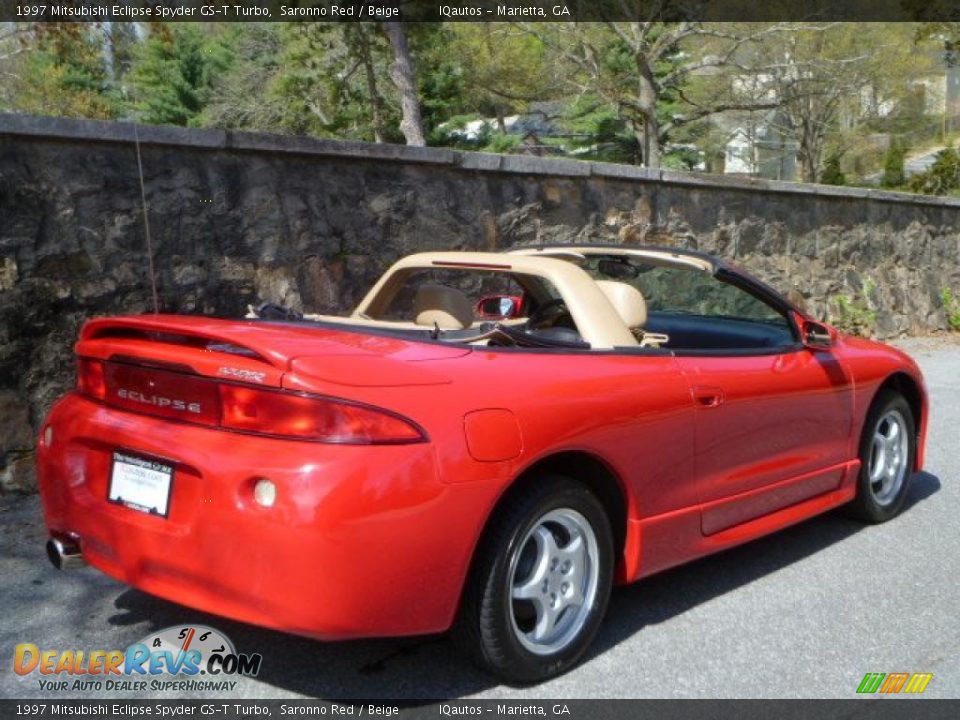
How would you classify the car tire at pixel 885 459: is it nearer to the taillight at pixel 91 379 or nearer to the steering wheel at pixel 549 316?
the steering wheel at pixel 549 316

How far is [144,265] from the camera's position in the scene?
6.09 meters

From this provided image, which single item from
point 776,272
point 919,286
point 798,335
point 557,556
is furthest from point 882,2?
point 557,556

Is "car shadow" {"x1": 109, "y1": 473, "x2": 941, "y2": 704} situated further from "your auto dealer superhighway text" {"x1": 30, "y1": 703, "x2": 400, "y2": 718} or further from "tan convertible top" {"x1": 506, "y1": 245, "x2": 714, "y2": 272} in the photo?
"tan convertible top" {"x1": 506, "y1": 245, "x2": 714, "y2": 272}

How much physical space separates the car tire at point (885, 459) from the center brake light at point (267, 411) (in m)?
3.11

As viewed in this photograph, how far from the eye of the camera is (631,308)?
439cm

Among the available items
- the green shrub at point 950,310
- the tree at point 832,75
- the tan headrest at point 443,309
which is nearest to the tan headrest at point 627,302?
the tan headrest at point 443,309

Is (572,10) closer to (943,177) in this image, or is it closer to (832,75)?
(832,75)

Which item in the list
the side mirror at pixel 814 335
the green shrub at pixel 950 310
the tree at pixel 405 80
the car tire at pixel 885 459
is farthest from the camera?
the tree at pixel 405 80

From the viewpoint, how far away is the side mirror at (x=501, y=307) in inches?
208

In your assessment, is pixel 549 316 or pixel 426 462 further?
pixel 549 316

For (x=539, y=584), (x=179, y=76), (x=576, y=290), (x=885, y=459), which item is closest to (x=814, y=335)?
(x=885, y=459)

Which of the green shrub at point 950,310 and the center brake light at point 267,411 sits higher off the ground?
the center brake light at point 267,411

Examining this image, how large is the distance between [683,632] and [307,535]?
175 cm

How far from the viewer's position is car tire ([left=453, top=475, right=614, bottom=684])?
3.30m
